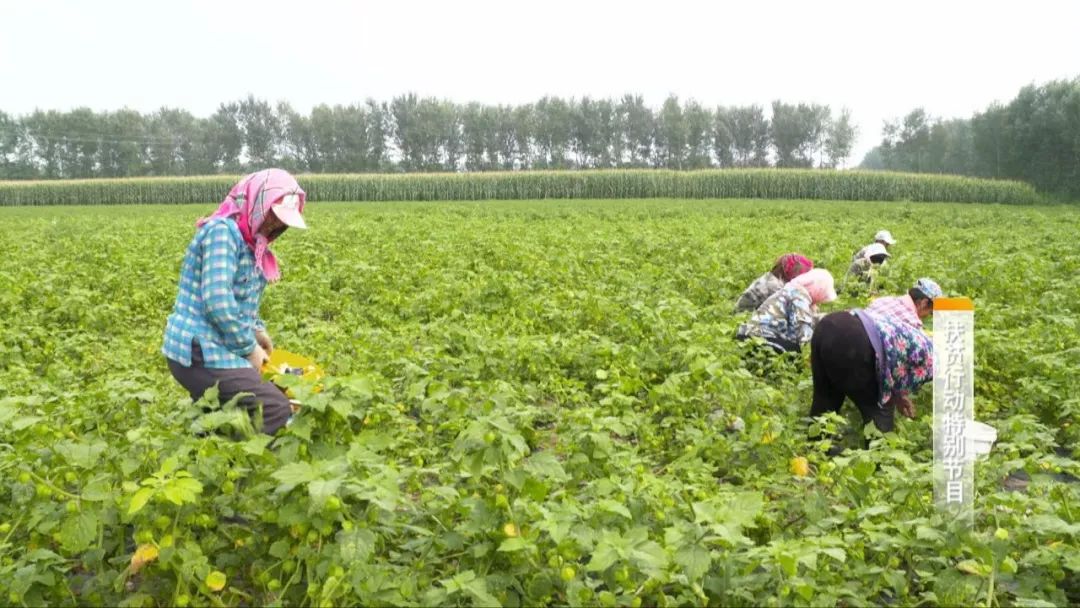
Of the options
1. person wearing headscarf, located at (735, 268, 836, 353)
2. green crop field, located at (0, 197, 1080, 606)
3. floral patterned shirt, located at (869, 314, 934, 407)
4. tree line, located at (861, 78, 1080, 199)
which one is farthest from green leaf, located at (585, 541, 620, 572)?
tree line, located at (861, 78, 1080, 199)

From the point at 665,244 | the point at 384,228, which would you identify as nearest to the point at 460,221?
the point at 384,228

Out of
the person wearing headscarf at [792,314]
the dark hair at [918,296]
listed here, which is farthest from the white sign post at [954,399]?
the person wearing headscarf at [792,314]

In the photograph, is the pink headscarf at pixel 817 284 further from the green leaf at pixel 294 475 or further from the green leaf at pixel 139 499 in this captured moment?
the green leaf at pixel 139 499

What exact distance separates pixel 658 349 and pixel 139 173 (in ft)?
264

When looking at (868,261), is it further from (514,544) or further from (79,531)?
(79,531)

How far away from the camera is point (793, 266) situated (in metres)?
7.48

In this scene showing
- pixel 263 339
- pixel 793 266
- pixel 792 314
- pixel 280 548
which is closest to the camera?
pixel 280 548

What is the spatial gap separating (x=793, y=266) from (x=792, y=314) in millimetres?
765

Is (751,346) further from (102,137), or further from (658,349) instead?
(102,137)

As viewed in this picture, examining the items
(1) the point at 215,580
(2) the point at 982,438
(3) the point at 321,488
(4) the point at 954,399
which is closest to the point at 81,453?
(1) the point at 215,580

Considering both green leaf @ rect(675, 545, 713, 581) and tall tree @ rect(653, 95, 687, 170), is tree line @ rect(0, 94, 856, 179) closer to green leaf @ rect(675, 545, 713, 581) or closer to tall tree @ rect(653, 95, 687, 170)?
tall tree @ rect(653, 95, 687, 170)

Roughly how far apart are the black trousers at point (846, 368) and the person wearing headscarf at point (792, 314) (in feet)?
4.30

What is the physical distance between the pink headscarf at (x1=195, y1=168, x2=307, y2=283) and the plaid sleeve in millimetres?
123

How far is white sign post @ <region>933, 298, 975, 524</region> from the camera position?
3033mm
